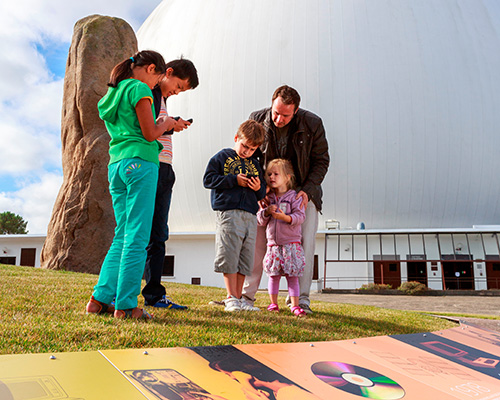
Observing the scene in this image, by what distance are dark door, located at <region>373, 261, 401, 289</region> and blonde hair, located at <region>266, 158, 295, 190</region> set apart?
49.9 feet

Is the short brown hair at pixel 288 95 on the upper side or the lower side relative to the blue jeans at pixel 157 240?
upper

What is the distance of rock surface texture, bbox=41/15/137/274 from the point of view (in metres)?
8.36

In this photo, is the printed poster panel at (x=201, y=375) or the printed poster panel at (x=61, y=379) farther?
the printed poster panel at (x=201, y=375)

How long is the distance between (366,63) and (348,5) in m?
3.06

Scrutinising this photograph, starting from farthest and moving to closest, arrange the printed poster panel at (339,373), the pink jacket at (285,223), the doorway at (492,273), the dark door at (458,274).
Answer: the dark door at (458,274) → the doorway at (492,273) → the pink jacket at (285,223) → the printed poster panel at (339,373)

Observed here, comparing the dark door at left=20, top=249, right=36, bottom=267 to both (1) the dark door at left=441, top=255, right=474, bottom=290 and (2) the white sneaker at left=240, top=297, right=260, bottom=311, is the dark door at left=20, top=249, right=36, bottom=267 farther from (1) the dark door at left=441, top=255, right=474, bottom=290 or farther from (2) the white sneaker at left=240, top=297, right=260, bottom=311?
(2) the white sneaker at left=240, top=297, right=260, bottom=311

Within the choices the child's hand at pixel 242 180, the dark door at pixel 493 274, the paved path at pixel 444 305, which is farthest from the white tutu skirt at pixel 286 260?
the dark door at pixel 493 274

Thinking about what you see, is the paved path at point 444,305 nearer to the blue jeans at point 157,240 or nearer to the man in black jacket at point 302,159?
the man in black jacket at point 302,159

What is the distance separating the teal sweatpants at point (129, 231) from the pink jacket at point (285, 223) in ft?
4.56

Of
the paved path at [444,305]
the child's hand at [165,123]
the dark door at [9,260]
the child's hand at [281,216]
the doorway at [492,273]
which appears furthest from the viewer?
the dark door at [9,260]

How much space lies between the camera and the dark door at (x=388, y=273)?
18000 mm

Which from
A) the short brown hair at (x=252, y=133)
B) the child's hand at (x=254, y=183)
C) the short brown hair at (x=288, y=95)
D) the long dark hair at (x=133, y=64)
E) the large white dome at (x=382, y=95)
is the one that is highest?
the large white dome at (x=382, y=95)

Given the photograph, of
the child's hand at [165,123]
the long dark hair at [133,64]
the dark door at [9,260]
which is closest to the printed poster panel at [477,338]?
the child's hand at [165,123]

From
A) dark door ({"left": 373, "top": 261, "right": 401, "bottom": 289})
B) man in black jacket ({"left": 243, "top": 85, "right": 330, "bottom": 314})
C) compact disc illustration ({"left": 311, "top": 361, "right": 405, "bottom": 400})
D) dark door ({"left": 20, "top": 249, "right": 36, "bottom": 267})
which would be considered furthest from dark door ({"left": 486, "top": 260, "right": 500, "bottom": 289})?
dark door ({"left": 20, "top": 249, "right": 36, "bottom": 267})
